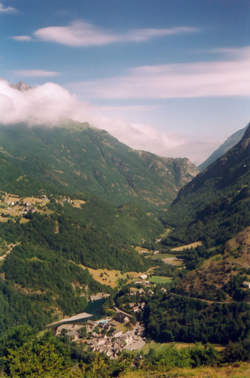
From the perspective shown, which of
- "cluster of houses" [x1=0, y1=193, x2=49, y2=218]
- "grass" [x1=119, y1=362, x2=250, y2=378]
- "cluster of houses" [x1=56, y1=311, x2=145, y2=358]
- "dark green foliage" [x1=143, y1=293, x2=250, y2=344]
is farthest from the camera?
"cluster of houses" [x1=0, y1=193, x2=49, y2=218]

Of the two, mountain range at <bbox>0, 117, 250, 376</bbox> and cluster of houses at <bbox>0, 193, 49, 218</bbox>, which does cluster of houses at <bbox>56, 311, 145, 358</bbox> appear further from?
cluster of houses at <bbox>0, 193, 49, 218</bbox>

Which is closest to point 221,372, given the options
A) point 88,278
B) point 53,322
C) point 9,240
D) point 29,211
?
point 53,322

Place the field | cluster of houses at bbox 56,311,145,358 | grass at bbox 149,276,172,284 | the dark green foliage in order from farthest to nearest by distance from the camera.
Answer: the field
grass at bbox 149,276,172,284
cluster of houses at bbox 56,311,145,358
the dark green foliage

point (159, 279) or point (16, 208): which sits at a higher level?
point (16, 208)

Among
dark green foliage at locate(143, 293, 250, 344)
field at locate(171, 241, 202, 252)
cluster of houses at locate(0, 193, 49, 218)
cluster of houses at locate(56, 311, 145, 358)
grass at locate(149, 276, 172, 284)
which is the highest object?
cluster of houses at locate(0, 193, 49, 218)

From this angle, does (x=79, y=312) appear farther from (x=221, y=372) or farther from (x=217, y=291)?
(x=221, y=372)

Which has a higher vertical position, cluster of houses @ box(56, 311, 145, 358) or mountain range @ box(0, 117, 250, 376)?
mountain range @ box(0, 117, 250, 376)

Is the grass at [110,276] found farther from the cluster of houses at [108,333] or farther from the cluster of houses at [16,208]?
the cluster of houses at [16,208]

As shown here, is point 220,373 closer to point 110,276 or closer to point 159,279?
point 159,279

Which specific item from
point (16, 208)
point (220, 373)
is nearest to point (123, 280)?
point (16, 208)

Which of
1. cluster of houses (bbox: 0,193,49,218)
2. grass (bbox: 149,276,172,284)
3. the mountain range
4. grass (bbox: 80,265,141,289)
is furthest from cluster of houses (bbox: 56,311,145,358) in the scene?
cluster of houses (bbox: 0,193,49,218)

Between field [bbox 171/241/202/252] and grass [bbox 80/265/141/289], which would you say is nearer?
grass [bbox 80/265/141/289]
